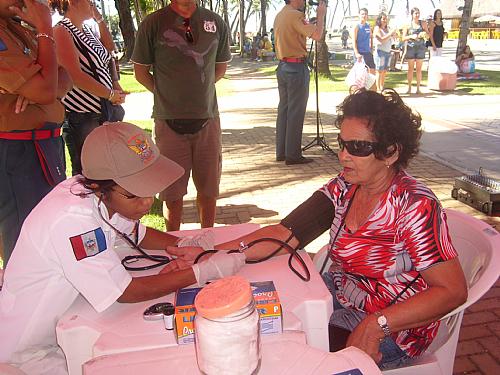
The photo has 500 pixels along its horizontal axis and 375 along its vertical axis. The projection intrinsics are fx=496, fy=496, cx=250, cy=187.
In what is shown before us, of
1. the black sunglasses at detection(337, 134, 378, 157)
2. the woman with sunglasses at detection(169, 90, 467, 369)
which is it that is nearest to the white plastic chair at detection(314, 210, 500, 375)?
the woman with sunglasses at detection(169, 90, 467, 369)

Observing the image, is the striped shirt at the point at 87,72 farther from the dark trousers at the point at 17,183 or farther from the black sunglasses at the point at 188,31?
the dark trousers at the point at 17,183

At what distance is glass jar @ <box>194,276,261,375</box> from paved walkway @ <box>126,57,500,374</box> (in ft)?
5.91

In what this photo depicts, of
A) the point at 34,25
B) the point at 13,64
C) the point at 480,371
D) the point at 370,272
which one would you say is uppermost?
the point at 34,25

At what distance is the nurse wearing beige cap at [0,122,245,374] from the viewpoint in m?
1.47

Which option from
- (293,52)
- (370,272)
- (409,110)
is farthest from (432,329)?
(293,52)

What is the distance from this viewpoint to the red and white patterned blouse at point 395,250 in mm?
1620

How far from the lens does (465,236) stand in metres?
1.92

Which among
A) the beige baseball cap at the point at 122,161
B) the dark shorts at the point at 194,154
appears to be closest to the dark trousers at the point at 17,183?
the beige baseball cap at the point at 122,161

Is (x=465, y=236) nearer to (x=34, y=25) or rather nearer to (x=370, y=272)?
(x=370, y=272)

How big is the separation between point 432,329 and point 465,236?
1.31ft

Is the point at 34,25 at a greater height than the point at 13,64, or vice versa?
the point at 34,25

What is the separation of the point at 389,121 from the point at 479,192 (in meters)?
2.91

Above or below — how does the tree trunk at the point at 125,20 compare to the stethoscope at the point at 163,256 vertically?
above

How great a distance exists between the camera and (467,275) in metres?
1.87
